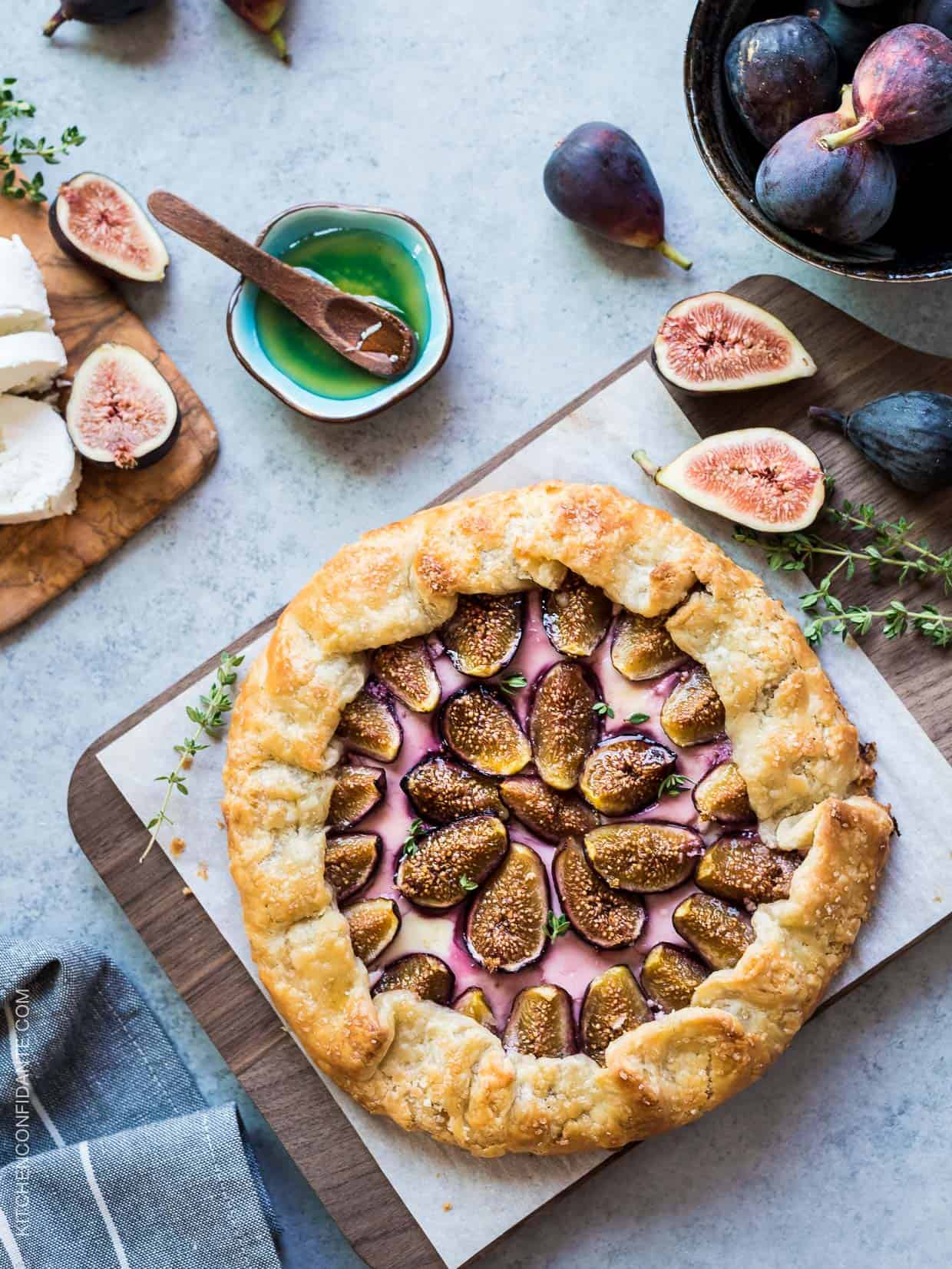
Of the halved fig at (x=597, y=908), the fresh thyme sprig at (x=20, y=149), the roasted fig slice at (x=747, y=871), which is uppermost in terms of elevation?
the fresh thyme sprig at (x=20, y=149)

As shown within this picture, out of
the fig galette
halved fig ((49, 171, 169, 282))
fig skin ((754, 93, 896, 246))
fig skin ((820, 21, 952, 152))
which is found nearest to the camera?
fig skin ((820, 21, 952, 152))

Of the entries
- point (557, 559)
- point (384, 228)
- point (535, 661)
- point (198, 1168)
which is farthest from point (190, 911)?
point (384, 228)

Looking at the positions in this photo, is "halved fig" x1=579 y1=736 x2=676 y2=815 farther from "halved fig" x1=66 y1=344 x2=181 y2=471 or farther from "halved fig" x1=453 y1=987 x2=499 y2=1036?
"halved fig" x1=66 y1=344 x2=181 y2=471

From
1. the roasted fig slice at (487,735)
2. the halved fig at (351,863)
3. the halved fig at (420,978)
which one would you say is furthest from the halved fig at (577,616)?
the halved fig at (420,978)

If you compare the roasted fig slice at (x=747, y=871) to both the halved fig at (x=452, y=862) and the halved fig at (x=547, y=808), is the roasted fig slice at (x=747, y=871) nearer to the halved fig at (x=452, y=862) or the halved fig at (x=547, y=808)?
the halved fig at (x=547, y=808)

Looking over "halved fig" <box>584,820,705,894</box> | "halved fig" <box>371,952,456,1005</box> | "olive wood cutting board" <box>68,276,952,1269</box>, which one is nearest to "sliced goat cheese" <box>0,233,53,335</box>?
"olive wood cutting board" <box>68,276,952,1269</box>

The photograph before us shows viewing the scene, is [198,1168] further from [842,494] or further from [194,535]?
[842,494]
